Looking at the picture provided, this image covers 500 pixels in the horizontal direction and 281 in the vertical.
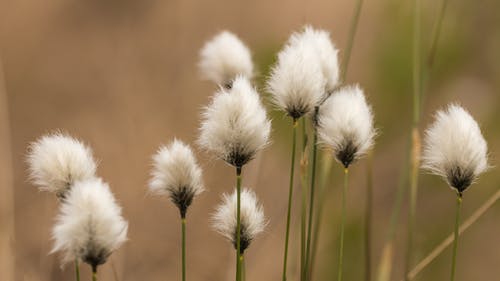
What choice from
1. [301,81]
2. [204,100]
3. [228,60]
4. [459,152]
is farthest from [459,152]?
[204,100]

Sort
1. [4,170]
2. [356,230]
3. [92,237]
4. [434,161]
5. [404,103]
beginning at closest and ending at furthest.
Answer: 1. [92,237]
2. [434,161]
3. [4,170]
4. [356,230]
5. [404,103]

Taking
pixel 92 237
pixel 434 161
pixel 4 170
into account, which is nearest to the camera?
pixel 92 237

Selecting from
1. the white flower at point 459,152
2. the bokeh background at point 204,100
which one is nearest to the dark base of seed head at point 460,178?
the white flower at point 459,152

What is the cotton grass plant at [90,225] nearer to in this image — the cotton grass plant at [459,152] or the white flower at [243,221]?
the white flower at [243,221]

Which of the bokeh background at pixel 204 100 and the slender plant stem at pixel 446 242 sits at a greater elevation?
the bokeh background at pixel 204 100

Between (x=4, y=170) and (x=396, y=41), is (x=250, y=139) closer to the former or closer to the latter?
(x=4, y=170)

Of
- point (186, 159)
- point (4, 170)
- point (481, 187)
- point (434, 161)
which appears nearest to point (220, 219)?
point (186, 159)

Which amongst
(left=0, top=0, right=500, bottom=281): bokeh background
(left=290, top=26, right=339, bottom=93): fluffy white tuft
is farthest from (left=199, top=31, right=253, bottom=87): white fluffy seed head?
(left=0, top=0, right=500, bottom=281): bokeh background
